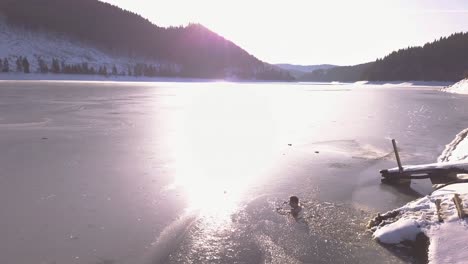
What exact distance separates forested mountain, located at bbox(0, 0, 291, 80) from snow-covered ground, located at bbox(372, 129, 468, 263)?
156079 millimetres

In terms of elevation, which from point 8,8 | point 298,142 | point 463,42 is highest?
point 8,8

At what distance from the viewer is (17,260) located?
214 inches

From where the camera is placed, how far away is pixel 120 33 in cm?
17812

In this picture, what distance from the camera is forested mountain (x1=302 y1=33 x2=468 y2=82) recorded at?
11881 cm

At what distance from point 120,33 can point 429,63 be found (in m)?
140

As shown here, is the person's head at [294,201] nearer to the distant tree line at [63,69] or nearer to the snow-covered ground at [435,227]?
the snow-covered ground at [435,227]

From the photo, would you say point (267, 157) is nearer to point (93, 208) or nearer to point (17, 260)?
point (93, 208)

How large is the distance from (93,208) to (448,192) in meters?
7.66

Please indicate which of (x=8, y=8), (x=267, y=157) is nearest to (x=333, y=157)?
(x=267, y=157)

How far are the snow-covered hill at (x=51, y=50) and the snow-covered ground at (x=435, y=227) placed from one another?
13653 centimetres

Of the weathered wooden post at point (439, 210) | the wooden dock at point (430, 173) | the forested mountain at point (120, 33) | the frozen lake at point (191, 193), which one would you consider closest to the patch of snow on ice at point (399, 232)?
the frozen lake at point (191, 193)

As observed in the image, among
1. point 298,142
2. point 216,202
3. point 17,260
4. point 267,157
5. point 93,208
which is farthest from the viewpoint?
point 298,142

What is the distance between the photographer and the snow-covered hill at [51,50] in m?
134

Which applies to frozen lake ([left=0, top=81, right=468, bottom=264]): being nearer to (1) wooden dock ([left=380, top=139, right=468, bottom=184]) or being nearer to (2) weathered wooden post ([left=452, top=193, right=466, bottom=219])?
(1) wooden dock ([left=380, top=139, right=468, bottom=184])
